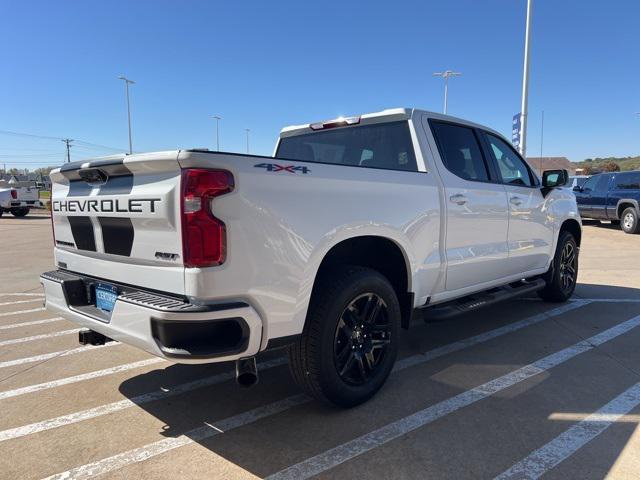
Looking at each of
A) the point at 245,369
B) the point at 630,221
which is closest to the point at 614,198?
the point at 630,221

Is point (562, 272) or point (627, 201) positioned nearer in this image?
point (562, 272)

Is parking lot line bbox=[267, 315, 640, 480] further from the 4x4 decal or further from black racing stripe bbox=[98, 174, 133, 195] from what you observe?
black racing stripe bbox=[98, 174, 133, 195]

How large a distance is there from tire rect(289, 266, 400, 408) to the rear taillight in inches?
32.1

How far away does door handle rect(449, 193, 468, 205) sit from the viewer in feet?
12.4

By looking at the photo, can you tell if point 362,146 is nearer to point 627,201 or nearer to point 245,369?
point 245,369

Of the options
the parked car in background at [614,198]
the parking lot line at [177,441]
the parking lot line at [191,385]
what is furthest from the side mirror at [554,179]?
the parked car in background at [614,198]

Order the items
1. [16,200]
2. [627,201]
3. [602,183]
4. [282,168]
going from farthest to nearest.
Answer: [16,200] → [602,183] → [627,201] → [282,168]

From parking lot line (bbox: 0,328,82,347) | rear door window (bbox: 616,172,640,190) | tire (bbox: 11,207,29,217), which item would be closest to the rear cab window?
parking lot line (bbox: 0,328,82,347)

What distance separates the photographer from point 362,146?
161 inches

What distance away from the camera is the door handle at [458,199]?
3.77 m

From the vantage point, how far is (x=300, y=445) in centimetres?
273

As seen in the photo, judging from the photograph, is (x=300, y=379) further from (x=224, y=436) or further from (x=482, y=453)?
(x=482, y=453)

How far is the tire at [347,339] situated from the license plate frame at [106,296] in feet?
3.52

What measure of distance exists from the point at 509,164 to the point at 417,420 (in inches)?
117
